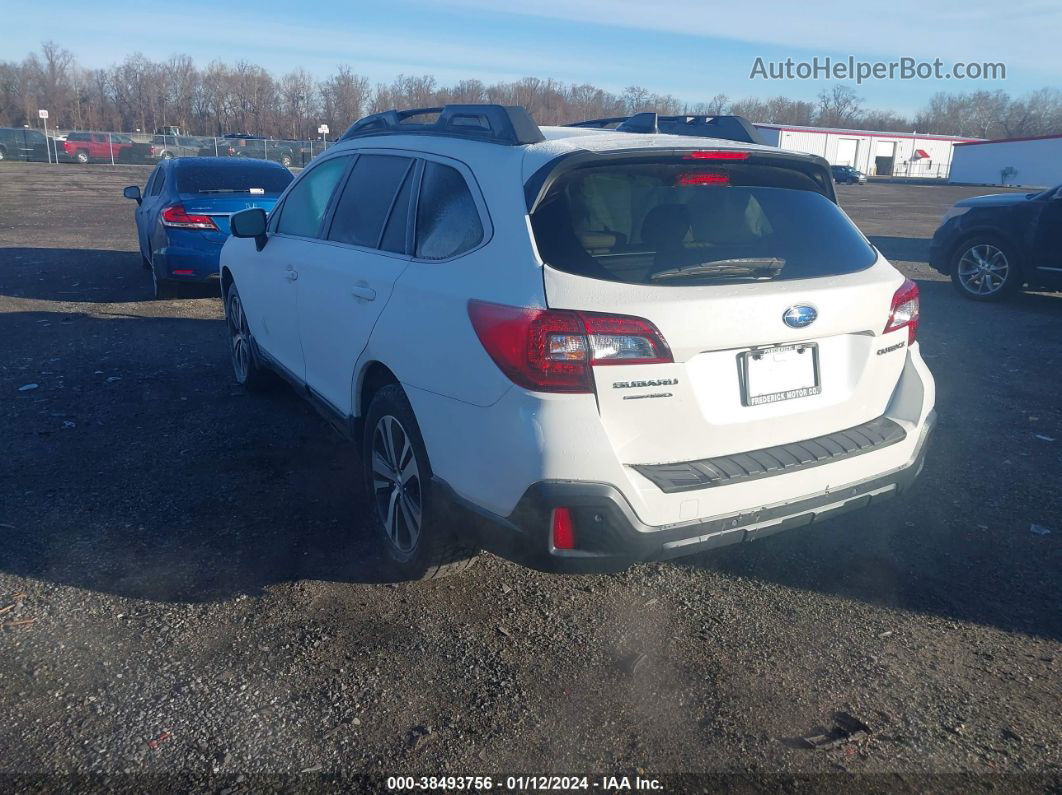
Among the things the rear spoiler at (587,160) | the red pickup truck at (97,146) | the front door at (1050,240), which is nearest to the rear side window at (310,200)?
the rear spoiler at (587,160)

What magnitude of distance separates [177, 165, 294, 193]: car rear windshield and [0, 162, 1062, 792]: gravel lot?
5346 millimetres

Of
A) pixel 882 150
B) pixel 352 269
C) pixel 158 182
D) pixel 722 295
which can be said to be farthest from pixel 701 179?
pixel 882 150

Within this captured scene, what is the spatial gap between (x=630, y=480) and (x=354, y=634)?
131cm

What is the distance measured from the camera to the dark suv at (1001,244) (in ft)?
32.5

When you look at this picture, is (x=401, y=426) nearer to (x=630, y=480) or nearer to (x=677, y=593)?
(x=630, y=480)

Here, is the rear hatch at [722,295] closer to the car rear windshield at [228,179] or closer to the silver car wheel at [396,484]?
the silver car wheel at [396,484]

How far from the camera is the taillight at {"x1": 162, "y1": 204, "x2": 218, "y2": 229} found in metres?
9.53

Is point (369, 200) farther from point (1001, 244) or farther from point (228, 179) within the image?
point (1001, 244)

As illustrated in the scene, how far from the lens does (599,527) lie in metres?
2.82

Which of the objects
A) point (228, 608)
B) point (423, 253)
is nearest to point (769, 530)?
point (423, 253)

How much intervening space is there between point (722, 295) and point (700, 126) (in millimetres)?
2020

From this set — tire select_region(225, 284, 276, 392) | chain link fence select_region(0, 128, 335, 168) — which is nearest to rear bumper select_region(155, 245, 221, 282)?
tire select_region(225, 284, 276, 392)

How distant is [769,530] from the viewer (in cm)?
311

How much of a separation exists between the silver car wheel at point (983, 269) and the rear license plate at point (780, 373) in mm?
8660
